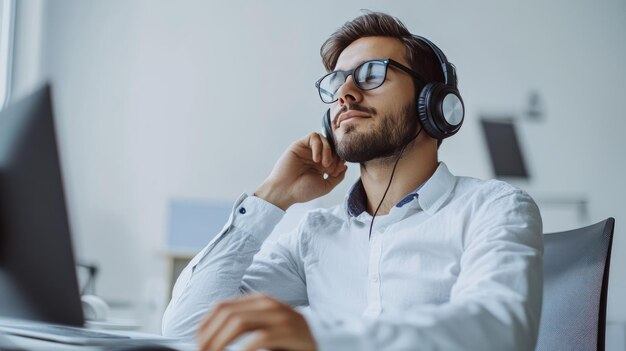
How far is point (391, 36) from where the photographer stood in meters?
1.50

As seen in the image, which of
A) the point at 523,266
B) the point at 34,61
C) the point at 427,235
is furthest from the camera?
the point at 34,61

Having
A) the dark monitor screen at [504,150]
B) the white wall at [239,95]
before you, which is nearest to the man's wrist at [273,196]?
the dark monitor screen at [504,150]

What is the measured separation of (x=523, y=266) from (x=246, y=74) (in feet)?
11.3

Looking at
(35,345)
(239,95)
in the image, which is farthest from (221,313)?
(239,95)

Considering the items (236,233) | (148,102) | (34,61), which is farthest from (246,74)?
(236,233)

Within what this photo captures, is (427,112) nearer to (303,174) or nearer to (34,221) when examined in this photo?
(303,174)

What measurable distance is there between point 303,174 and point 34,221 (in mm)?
838

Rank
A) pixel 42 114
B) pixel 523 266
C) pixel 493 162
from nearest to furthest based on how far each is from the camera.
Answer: pixel 42 114
pixel 523 266
pixel 493 162

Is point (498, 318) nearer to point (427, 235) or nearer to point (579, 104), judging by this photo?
point (427, 235)

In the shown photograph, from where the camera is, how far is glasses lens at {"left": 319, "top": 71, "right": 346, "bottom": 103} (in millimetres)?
1457

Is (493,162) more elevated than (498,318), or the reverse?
(498,318)

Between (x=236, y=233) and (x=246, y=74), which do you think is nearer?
(x=236, y=233)

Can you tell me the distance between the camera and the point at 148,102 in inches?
162

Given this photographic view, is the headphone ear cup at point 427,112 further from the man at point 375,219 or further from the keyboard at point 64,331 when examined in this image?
the keyboard at point 64,331
